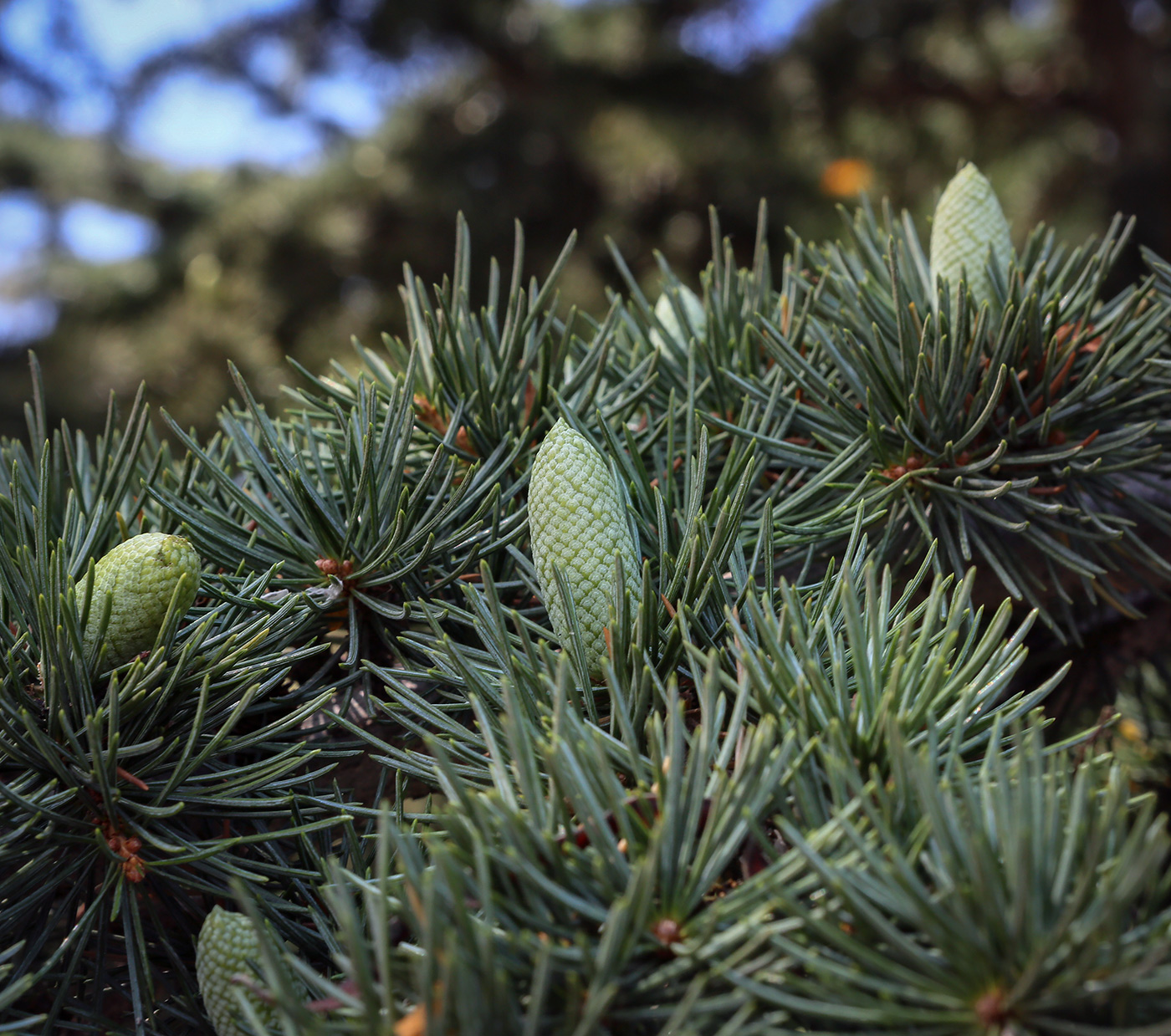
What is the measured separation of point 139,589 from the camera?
0.71ft

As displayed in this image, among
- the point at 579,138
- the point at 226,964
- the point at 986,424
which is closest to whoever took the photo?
the point at 226,964

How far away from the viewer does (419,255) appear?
2062 mm

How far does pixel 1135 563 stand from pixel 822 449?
0.14 m

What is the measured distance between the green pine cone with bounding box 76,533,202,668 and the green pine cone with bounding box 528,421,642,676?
0.29 ft

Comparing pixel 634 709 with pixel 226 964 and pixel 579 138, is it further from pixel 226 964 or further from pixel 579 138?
pixel 579 138

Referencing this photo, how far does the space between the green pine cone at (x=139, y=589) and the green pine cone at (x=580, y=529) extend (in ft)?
0.29

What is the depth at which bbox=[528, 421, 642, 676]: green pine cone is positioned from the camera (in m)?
0.21

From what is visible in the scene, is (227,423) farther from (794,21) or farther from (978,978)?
(794,21)

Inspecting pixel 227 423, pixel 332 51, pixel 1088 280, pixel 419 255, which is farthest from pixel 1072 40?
pixel 227 423

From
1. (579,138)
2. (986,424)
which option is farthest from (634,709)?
(579,138)

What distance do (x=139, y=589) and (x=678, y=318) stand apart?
214 mm

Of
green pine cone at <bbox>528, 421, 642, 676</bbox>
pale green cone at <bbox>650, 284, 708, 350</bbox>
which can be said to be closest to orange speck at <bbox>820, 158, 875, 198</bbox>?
pale green cone at <bbox>650, 284, 708, 350</bbox>

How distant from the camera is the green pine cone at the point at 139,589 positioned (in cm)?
22

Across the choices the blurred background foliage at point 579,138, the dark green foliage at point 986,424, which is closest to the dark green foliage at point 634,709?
the dark green foliage at point 986,424
